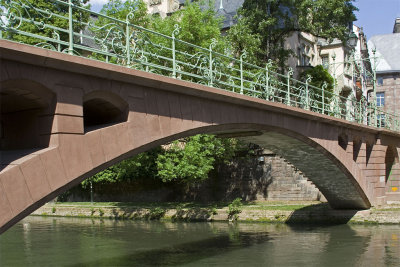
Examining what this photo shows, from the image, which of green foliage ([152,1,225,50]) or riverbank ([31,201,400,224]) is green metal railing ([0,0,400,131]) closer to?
green foliage ([152,1,225,50])

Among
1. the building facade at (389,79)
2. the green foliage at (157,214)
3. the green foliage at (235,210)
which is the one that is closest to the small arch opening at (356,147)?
the green foliage at (235,210)

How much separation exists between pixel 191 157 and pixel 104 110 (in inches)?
610

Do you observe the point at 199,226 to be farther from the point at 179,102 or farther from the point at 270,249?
the point at 179,102

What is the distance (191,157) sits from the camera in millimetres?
25453

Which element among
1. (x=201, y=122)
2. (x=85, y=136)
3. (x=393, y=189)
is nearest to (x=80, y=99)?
(x=85, y=136)

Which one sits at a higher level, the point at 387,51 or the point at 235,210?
the point at 387,51

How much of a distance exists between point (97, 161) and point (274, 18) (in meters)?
22.6

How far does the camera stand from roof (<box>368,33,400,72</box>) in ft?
188

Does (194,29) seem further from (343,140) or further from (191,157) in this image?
(343,140)

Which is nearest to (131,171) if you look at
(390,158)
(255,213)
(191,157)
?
(191,157)

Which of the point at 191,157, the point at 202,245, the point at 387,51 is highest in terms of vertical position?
the point at 387,51

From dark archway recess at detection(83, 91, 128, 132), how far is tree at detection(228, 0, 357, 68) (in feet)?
64.2

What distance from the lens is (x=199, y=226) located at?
23406 mm

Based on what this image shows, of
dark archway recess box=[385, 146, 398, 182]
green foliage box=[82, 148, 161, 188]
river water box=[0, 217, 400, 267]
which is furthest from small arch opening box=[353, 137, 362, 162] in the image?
green foliage box=[82, 148, 161, 188]
